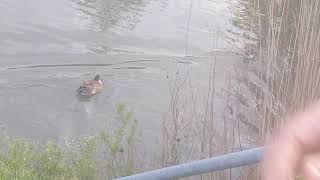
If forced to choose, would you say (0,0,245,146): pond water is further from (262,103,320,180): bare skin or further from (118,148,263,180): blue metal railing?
(262,103,320,180): bare skin

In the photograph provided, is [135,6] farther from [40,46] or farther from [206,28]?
[40,46]

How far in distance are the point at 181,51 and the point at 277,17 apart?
265 inches

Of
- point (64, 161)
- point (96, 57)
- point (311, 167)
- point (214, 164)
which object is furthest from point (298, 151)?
point (96, 57)

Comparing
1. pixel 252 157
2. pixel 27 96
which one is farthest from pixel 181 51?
pixel 252 157

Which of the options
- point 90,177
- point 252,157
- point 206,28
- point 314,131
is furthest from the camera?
point 206,28

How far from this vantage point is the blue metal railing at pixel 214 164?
140 cm

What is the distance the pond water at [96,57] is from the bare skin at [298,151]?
616 cm

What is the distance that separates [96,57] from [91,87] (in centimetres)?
189

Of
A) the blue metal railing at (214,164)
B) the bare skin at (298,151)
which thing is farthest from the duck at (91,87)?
the bare skin at (298,151)

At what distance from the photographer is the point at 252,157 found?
4.57ft

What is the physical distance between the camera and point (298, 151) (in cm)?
91

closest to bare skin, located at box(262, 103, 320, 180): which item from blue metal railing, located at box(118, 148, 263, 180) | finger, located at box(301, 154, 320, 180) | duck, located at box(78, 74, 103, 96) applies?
finger, located at box(301, 154, 320, 180)

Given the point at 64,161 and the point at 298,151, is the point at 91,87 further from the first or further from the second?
the point at 298,151

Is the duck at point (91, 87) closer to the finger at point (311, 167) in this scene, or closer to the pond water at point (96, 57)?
the pond water at point (96, 57)
